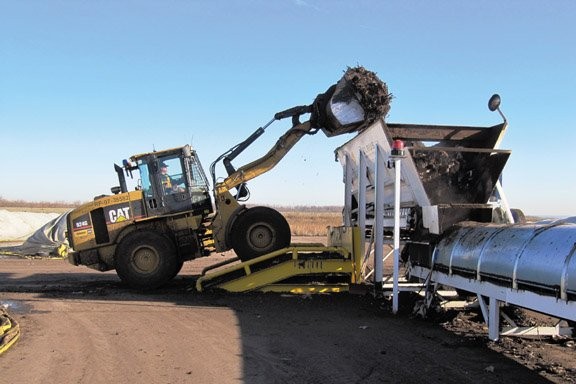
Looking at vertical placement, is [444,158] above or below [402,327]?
above

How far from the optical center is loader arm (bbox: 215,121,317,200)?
11875 mm

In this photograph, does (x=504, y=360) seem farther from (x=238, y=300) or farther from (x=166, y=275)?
(x=166, y=275)

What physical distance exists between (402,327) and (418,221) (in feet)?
5.75

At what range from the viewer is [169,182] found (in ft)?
39.7

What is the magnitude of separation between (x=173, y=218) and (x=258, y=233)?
2.05 m

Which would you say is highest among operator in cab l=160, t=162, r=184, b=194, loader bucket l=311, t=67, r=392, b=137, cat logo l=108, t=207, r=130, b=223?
loader bucket l=311, t=67, r=392, b=137

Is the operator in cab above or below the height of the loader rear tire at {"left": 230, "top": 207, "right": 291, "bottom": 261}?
above

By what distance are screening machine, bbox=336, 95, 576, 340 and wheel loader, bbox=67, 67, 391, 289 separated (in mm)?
2126

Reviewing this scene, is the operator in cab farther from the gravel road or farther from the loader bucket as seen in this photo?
the loader bucket

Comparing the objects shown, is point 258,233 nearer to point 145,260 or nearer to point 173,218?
point 173,218

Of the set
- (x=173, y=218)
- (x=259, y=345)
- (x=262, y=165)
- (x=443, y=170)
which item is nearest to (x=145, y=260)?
(x=173, y=218)

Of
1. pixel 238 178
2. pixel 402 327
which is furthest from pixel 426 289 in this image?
pixel 238 178

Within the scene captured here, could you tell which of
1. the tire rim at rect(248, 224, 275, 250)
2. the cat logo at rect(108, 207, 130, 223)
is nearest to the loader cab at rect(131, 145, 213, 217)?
the cat logo at rect(108, 207, 130, 223)

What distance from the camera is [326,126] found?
1112cm
